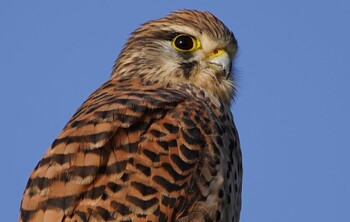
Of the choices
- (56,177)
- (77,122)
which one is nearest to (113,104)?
(77,122)

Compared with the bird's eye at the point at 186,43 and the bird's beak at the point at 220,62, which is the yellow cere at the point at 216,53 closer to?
the bird's beak at the point at 220,62

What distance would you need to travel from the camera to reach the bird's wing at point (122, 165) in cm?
743

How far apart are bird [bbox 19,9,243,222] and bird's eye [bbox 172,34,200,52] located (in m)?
0.03

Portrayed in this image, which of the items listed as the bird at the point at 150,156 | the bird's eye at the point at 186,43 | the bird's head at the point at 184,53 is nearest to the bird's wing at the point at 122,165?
the bird at the point at 150,156

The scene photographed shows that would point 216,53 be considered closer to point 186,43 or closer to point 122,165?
point 186,43

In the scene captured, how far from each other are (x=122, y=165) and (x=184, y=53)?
1.72 metres

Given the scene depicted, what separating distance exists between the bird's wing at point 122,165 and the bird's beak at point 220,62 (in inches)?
31.9

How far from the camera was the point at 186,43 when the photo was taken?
9148 millimetres

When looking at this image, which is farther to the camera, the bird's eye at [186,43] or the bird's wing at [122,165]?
the bird's eye at [186,43]

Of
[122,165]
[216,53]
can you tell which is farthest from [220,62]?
[122,165]

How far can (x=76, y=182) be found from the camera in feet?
24.5

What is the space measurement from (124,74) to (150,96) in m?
1.04

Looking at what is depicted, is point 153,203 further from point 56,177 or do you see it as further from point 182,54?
point 182,54

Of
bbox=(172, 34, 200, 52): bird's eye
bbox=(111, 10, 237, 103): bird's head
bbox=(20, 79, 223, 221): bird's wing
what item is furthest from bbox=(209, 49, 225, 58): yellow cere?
bbox=(20, 79, 223, 221): bird's wing
